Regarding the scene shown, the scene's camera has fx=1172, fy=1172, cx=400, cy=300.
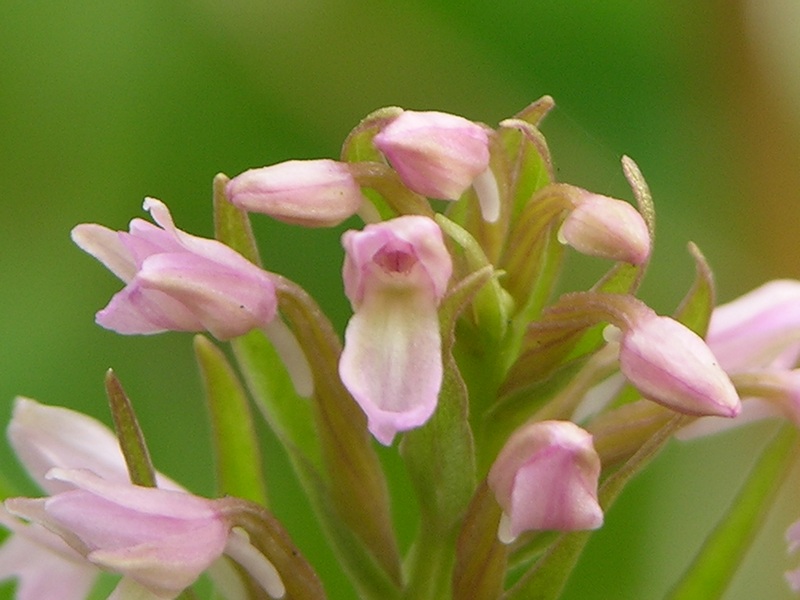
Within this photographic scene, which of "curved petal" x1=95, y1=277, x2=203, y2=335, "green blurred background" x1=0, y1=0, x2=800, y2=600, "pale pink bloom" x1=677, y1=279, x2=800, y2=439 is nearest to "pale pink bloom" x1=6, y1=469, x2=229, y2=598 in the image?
"curved petal" x1=95, y1=277, x2=203, y2=335

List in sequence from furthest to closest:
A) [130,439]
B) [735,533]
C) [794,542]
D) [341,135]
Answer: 1. [341,135]
2. [735,533]
3. [794,542]
4. [130,439]

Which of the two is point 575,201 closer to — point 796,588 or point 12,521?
point 796,588

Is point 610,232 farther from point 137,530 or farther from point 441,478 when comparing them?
point 137,530

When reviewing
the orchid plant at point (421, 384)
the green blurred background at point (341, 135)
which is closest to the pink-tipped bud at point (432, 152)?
the orchid plant at point (421, 384)

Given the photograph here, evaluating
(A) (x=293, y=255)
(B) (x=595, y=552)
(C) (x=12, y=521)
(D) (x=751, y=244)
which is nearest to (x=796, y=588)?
(C) (x=12, y=521)

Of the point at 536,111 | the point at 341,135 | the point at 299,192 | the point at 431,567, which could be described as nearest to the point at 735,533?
the point at 431,567

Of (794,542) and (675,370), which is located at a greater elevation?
(675,370)

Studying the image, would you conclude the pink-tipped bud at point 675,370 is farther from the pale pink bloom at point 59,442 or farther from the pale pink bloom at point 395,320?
the pale pink bloom at point 59,442

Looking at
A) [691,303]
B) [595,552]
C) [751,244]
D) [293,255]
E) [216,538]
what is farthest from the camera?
[751,244]
